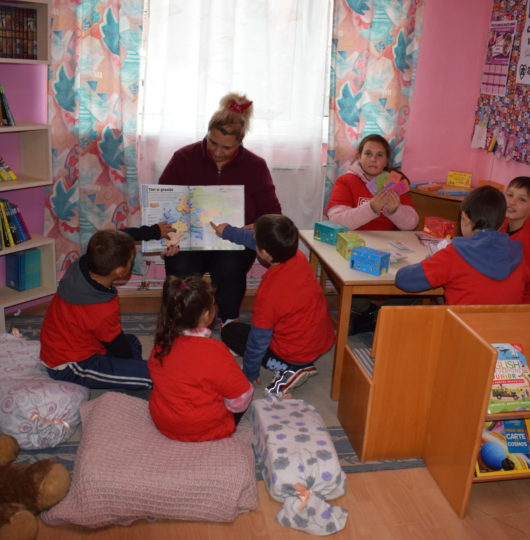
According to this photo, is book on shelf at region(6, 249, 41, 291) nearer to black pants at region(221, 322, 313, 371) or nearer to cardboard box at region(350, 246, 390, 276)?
black pants at region(221, 322, 313, 371)

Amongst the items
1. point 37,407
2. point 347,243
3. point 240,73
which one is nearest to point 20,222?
point 37,407

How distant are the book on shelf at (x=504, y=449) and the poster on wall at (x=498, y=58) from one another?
2363mm

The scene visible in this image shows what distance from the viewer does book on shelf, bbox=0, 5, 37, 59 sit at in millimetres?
3248

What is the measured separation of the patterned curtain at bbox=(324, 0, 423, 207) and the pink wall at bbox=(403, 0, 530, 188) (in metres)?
0.19

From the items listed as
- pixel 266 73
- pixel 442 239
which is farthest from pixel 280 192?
pixel 442 239

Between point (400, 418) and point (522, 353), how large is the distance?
22.4 inches

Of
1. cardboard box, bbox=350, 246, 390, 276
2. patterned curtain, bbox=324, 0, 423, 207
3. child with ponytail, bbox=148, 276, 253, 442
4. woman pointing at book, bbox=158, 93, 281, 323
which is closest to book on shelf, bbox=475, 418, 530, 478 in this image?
cardboard box, bbox=350, 246, 390, 276

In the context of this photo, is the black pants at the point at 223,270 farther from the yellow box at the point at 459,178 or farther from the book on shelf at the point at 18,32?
the yellow box at the point at 459,178

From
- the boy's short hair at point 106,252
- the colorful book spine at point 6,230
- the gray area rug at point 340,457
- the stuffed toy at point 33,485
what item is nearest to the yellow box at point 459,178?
the gray area rug at point 340,457

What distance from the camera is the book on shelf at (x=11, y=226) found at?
3494 mm

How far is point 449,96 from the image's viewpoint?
4383 millimetres

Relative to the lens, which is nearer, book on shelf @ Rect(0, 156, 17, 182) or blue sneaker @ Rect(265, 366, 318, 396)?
blue sneaker @ Rect(265, 366, 318, 396)

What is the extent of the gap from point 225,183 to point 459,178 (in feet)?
5.59

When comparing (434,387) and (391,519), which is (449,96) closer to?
(434,387)
